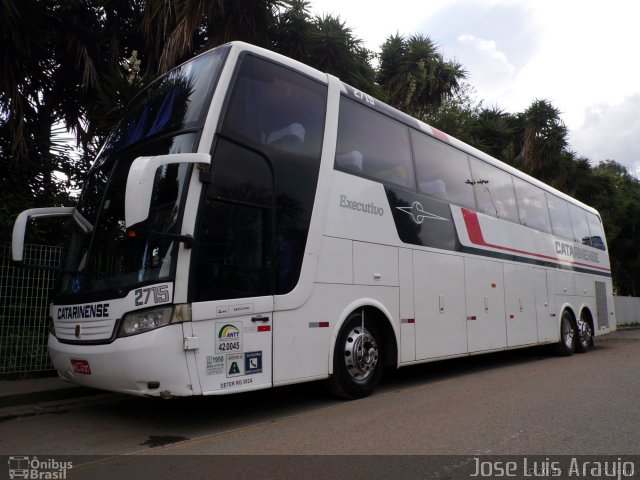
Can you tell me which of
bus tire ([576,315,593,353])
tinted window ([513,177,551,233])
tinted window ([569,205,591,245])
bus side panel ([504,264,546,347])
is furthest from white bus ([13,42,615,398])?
tinted window ([569,205,591,245])

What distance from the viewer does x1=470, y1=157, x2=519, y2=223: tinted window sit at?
928 cm

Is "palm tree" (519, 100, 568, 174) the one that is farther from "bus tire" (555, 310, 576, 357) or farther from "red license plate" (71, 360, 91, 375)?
"red license plate" (71, 360, 91, 375)

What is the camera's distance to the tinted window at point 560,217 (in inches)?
483

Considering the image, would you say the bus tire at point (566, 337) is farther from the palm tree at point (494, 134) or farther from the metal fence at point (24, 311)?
the metal fence at point (24, 311)

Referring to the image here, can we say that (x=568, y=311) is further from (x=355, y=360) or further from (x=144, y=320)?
(x=144, y=320)

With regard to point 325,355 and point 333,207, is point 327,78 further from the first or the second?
point 325,355

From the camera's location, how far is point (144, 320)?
455 centimetres

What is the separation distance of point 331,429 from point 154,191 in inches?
110

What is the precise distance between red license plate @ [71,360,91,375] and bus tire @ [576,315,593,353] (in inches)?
447

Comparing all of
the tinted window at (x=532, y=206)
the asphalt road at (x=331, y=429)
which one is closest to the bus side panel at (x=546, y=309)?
the tinted window at (x=532, y=206)

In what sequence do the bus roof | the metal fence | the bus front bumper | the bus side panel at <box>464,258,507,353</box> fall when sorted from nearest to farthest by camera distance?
the bus front bumper → the bus roof → the metal fence → the bus side panel at <box>464,258,507,353</box>

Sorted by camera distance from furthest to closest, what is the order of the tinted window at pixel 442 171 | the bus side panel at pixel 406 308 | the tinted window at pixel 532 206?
1. the tinted window at pixel 532 206
2. the tinted window at pixel 442 171
3. the bus side panel at pixel 406 308

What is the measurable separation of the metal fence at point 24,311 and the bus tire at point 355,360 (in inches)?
176

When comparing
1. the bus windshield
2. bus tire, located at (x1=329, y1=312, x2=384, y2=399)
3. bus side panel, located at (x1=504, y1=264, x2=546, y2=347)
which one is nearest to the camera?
the bus windshield
